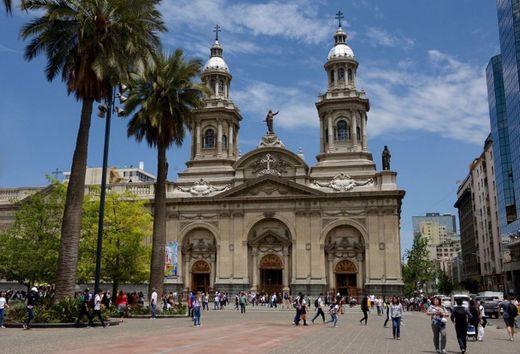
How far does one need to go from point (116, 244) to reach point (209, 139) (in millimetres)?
27853

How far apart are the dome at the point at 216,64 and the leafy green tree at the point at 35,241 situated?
3085 cm

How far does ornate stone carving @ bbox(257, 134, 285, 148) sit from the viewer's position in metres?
67.2

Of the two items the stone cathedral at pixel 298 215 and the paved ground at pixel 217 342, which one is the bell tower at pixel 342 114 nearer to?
the stone cathedral at pixel 298 215

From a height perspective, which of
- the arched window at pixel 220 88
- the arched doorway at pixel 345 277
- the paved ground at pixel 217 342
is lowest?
the paved ground at pixel 217 342

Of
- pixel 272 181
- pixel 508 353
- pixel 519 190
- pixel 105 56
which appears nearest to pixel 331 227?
pixel 272 181

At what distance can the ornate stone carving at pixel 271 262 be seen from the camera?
2522 inches

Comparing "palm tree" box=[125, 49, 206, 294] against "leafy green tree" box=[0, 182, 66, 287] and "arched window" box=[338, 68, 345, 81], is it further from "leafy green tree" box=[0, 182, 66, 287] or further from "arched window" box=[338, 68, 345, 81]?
"arched window" box=[338, 68, 345, 81]

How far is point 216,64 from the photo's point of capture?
238 ft

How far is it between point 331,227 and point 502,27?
32693mm

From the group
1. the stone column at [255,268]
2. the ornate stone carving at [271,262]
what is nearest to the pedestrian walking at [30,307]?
the stone column at [255,268]

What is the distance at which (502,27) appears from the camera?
6831 centimetres

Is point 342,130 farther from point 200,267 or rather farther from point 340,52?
point 200,267

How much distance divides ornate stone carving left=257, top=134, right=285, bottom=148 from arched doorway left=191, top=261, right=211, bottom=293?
1567 centimetres

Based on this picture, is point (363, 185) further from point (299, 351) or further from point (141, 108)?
point (299, 351)
